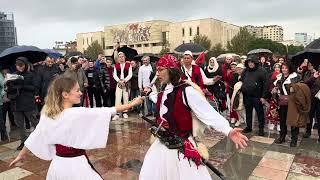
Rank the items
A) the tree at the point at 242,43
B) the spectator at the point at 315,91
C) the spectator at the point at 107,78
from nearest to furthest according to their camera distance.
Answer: the spectator at the point at 315,91, the spectator at the point at 107,78, the tree at the point at 242,43

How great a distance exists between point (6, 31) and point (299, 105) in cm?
3342

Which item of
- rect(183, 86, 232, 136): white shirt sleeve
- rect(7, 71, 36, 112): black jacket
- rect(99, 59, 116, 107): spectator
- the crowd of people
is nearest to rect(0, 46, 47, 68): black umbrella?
the crowd of people

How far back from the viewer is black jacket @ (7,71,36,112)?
A: 694 centimetres

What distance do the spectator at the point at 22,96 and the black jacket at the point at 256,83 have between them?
15.5 ft

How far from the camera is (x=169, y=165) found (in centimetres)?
324

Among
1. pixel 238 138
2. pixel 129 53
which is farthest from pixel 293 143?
pixel 129 53

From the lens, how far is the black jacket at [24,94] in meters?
6.94

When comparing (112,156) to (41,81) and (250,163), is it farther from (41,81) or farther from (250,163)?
(41,81)

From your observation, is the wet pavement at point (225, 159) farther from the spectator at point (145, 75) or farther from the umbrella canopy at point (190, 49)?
the spectator at point (145, 75)

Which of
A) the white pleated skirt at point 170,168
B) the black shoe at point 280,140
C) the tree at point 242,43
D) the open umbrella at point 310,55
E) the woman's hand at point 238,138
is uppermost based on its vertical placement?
the tree at point 242,43

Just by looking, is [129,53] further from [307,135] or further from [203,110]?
[203,110]

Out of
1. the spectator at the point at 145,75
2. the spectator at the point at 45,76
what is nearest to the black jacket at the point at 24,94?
the spectator at the point at 45,76

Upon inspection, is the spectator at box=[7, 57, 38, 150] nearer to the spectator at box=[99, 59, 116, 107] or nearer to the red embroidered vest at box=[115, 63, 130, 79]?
the red embroidered vest at box=[115, 63, 130, 79]

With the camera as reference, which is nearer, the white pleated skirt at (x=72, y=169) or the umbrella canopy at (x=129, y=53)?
the white pleated skirt at (x=72, y=169)
